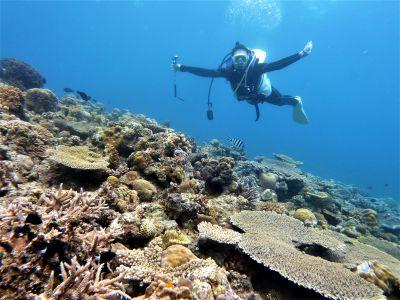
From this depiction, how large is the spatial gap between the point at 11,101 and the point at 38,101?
9.83ft

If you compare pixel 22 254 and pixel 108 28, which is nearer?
pixel 22 254

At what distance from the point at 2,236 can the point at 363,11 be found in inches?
3470

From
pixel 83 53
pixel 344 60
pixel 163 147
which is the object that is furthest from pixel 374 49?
pixel 83 53

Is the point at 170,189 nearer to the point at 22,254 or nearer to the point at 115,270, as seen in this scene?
the point at 115,270

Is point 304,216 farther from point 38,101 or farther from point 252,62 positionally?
point 38,101

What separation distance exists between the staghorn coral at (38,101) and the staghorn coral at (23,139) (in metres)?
5.17

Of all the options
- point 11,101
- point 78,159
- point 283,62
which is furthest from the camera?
point 283,62

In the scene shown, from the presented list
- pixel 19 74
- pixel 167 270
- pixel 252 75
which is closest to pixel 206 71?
pixel 252 75

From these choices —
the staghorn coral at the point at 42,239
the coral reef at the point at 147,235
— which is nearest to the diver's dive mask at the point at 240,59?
the coral reef at the point at 147,235

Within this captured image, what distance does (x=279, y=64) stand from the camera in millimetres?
11500

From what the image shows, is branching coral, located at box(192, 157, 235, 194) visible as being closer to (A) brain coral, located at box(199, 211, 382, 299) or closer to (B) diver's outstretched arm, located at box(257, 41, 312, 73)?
(A) brain coral, located at box(199, 211, 382, 299)

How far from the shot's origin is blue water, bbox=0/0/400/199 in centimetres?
8525

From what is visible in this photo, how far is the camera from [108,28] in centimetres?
13538

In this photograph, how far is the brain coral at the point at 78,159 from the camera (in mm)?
Answer: 4840
